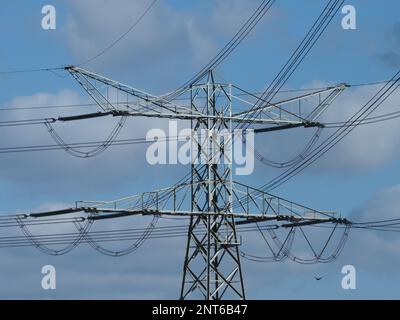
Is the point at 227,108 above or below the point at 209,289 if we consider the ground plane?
above
